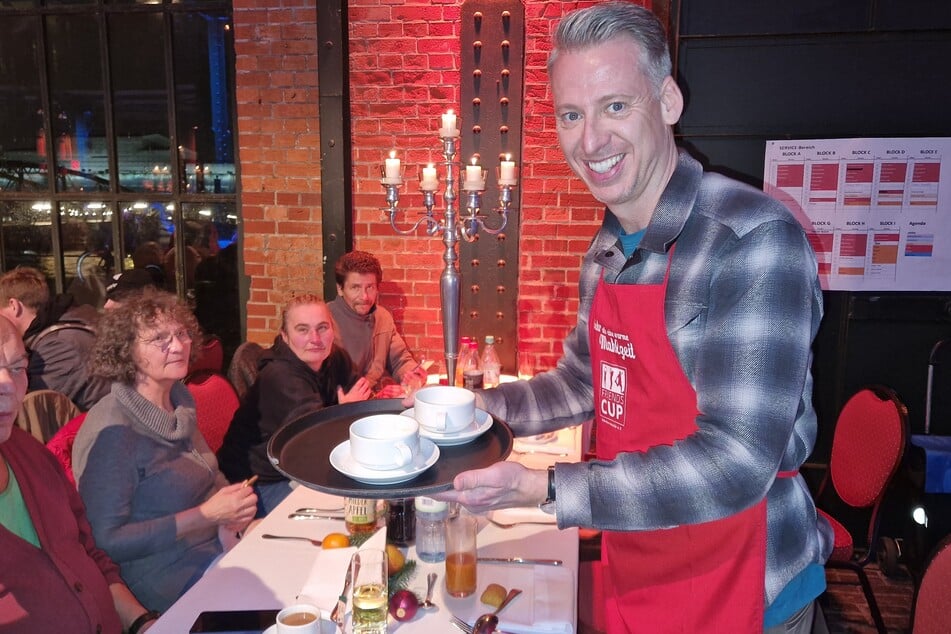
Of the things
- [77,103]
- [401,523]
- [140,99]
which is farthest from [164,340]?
[77,103]

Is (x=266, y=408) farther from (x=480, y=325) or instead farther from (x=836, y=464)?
(x=836, y=464)

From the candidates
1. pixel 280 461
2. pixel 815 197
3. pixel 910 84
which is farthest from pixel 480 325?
pixel 280 461

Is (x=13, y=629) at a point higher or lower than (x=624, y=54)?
lower

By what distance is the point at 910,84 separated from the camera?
3486 millimetres

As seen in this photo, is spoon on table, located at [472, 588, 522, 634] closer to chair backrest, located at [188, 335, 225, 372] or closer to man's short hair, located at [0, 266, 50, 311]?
chair backrest, located at [188, 335, 225, 372]

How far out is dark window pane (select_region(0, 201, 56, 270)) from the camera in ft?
14.9

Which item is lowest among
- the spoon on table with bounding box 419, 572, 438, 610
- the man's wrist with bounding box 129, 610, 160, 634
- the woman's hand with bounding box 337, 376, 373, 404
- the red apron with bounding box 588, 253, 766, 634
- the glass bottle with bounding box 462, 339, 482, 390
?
the man's wrist with bounding box 129, 610, 160, 634

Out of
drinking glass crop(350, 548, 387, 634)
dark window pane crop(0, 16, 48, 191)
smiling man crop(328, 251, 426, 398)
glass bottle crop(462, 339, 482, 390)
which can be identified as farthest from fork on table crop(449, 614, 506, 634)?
dark window pane crop(0, 16, 48, 191)

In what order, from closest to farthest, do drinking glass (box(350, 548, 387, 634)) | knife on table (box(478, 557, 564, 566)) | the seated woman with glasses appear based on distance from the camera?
drinking glass (box(350, 548, 387, 634)) → knife on table (box(478, 557, 564, 566)) → the seated woman with glasses

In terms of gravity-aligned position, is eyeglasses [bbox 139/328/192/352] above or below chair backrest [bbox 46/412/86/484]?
above

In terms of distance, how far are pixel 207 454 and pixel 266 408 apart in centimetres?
38

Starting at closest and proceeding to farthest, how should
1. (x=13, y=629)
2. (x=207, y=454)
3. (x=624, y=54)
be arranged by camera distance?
(x=624, y=54)
(x=13, y=629)
(x=207, y=454)

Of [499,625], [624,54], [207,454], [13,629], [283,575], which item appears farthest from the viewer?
[207,454]

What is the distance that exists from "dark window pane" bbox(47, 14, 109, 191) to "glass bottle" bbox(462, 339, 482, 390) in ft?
8.94
